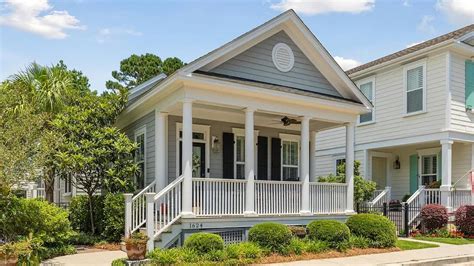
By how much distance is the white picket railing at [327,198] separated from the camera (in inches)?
577

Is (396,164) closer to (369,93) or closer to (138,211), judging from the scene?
(369,93)

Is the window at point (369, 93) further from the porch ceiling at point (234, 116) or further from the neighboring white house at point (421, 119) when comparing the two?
the porch ceiling at point (234, 116)

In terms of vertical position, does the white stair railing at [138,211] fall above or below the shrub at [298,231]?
above

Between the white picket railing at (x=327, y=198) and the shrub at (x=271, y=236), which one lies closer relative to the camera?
the shrub at (x=271, y=236)

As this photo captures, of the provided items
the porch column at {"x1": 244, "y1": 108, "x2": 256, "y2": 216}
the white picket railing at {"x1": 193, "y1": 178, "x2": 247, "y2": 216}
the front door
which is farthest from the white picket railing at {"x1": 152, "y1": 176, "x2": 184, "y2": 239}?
the front door

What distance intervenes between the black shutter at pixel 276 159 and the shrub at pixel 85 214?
5997mm

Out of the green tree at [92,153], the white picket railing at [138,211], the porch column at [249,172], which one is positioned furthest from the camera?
the green tree at [92,153]

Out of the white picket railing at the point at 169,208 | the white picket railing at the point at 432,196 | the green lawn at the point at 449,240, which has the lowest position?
the green lawn at the point at 449,240

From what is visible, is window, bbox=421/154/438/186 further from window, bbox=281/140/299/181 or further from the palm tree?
the palm tree

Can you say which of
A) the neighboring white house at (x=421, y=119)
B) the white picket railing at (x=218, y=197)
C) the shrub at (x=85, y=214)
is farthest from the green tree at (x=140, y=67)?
the white picket railing at (x=218, y=197)

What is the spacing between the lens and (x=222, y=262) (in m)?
10.5

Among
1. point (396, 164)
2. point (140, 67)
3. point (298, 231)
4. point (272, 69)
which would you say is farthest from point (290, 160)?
point (140, 67)

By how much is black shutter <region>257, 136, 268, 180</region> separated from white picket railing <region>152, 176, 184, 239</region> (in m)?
5.01

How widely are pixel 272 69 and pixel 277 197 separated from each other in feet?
12.5
